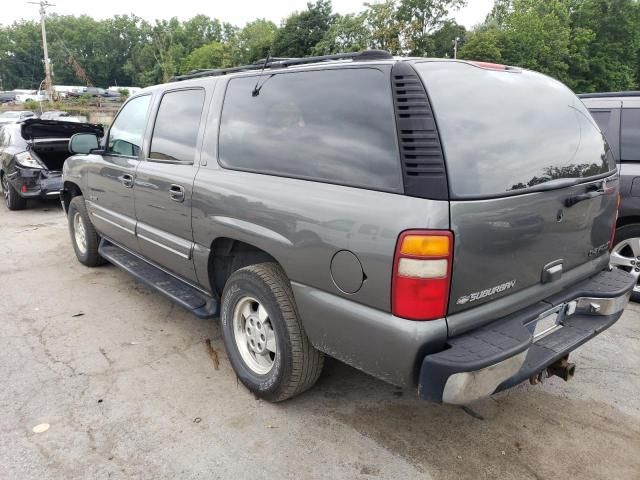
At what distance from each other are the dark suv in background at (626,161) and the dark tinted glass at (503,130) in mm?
1991

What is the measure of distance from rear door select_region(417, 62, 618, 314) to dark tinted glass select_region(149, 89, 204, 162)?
5.74 feet

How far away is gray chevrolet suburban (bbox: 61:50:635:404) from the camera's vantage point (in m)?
2.03

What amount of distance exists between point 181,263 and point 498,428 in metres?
2.31

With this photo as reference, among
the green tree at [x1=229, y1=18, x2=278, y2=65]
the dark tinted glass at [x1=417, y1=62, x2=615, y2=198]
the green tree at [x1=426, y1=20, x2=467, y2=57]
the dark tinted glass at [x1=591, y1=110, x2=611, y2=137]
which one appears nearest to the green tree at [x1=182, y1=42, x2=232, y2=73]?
the green tree at [x1=229, y1=18, x2=278, y2=65]

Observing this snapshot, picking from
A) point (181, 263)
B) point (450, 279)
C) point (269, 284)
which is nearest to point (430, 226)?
point (450, 279)

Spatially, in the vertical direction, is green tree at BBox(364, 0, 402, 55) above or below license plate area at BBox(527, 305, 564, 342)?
above

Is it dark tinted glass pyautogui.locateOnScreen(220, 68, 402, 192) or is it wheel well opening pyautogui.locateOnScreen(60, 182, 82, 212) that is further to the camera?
wheel well opening pyautogui.locateOnScreen(60, 182, 82, 212)

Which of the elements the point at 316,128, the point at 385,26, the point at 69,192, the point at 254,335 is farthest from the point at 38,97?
the point at 316,128

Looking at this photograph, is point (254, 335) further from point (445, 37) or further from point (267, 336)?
point (445, 37)

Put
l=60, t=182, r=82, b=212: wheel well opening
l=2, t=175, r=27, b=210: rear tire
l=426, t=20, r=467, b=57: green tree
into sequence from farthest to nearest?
l=426, t=20, r=467, b=57: green tree
l=2, t=175, r=27, b=210: rear tire
l=60, t=182, r=82, b=212: wheel well opening

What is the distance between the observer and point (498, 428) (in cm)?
272

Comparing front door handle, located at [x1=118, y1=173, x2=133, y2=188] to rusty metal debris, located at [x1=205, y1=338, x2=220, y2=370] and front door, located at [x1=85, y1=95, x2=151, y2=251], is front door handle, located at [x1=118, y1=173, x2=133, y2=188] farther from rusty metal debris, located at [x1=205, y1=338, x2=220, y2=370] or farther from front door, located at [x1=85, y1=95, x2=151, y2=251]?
rusty metal debris, located at [x1=205, y1=338, x2=220, y2=370]

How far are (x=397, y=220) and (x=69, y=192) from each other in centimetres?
500

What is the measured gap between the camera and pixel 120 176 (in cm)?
405
